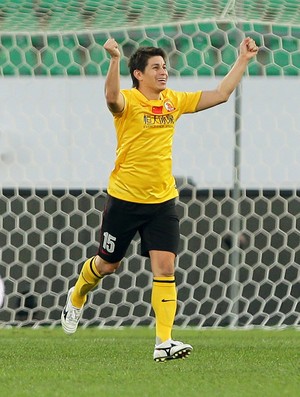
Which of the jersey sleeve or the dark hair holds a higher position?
the dark hair

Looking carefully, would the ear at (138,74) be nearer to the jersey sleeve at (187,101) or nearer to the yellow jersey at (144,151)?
the yellow jersey at (144,151)

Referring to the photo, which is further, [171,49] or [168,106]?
[171,49]

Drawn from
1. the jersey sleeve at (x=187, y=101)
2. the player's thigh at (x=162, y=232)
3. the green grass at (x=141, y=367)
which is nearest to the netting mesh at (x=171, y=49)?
the green grass at (x=141, y=367)

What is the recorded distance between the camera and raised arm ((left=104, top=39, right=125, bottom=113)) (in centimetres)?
585

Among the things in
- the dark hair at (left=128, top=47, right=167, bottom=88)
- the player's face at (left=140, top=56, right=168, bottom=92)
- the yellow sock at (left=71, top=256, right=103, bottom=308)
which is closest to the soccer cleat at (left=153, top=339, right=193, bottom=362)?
the yellow sock at (left=71, top=256, right=103, bottom=308)

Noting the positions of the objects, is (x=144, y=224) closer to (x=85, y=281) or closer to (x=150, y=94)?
(x=150, y=94)

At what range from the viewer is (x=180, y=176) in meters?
9.52

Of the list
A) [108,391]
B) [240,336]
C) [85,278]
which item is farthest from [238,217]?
[108,391]

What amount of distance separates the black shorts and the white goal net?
295cm

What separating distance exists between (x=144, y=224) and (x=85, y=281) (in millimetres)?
823

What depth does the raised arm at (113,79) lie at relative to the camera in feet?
19.2

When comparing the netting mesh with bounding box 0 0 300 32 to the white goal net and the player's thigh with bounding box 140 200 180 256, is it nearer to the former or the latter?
the white goal net

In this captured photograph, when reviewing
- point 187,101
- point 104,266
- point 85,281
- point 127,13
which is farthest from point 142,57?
point 127,13

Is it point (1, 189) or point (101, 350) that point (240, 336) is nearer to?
point (101, 350)
